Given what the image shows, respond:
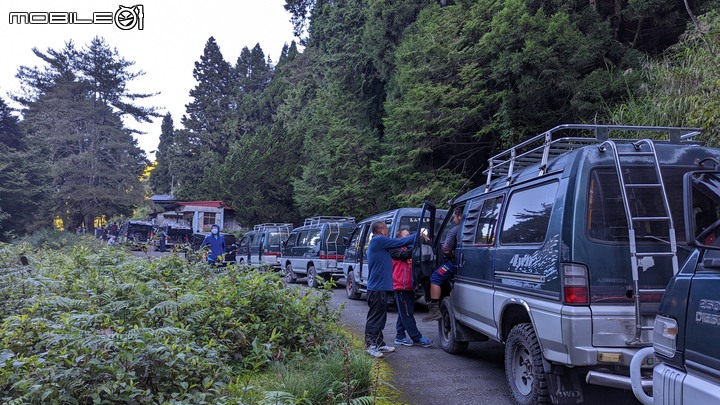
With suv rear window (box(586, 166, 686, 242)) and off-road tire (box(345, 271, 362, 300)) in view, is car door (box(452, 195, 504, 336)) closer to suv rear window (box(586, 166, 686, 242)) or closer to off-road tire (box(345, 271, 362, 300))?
suv rear window (box(586, 166, 686, 242))

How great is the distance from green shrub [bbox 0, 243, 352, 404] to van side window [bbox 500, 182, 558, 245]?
2.61 m

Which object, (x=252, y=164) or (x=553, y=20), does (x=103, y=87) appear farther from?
(x=553, y=20)

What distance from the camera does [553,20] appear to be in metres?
14.5

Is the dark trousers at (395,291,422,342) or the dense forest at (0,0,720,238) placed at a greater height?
the dense forest at (0,0,720,238)

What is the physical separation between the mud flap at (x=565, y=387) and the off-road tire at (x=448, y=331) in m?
2.69

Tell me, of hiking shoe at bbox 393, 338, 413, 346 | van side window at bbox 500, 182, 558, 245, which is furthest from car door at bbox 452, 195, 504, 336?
hiking shoe at bbox 393, 338, 413, 346

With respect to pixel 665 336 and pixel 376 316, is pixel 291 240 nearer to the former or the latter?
pixel 376 316

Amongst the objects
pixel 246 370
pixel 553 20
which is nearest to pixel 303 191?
pixel 553 20

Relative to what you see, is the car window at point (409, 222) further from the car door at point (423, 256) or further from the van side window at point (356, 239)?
the car door at point (423, 256)

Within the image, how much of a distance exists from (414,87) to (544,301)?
1515 centimetres

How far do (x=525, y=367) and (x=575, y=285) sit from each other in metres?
1.30

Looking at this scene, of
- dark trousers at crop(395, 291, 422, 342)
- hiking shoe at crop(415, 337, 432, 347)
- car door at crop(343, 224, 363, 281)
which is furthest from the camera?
car door at crop(343, 224, 363, 281)

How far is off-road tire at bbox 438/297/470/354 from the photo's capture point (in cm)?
711

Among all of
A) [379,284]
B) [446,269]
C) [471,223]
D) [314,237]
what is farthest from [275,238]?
[471,223]
